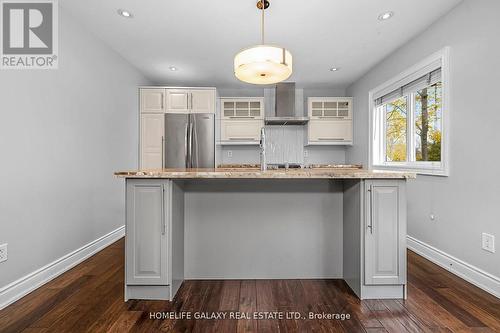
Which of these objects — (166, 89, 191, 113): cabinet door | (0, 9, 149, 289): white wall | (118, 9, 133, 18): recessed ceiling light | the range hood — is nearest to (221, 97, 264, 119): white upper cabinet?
the range hood

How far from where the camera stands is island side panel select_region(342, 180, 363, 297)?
193 centimetres

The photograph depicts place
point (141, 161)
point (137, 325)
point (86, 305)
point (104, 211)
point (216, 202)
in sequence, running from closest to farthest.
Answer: point (137, 325)
point (86, 305)
point (216, 202)
point (104, 211)
point (141, 161)

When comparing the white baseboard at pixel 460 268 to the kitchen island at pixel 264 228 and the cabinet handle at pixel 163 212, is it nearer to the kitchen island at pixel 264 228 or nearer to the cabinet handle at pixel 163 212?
the kitchen island at pixel 264 228

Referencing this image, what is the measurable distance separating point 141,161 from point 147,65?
148 centimetres

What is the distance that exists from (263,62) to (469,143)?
1919mm

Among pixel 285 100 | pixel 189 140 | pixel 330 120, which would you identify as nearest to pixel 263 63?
pixel 189 140

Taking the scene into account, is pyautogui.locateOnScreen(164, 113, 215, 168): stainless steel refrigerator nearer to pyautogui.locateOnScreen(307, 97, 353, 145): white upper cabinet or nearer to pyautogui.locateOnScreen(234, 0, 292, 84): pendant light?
pyautogui.locateOnScreen(307, 97, 353, 145): white upper cabinet

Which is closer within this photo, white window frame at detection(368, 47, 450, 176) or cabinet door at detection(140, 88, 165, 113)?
white window frame at detection(368, 47, 450, 176)

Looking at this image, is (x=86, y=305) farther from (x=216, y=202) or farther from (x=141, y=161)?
(x=141, y=161)

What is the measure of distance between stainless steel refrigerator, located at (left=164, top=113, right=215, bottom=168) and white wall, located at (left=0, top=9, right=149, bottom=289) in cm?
76

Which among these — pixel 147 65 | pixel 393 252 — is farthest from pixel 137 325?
pixel 147 65

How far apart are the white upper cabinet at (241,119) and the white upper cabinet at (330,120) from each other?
97 centimetres

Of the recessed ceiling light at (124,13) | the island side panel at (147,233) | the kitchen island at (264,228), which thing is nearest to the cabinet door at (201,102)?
the recessed ceiling light at (124,13)

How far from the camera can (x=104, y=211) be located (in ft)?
10.4
